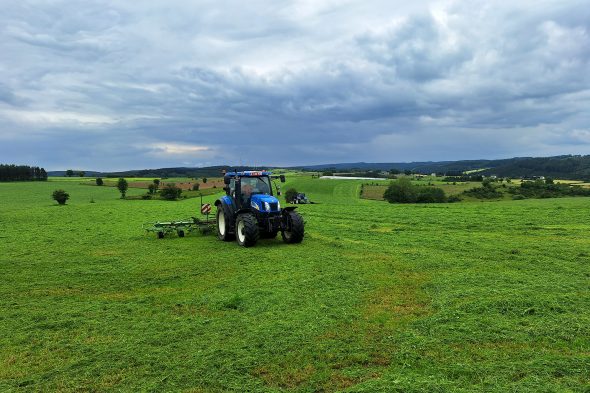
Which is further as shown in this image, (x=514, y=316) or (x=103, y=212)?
(x=103, y=212)

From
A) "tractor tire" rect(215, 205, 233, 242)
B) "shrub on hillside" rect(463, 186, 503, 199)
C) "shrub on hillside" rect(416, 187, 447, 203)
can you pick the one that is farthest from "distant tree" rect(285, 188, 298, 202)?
"tractor tire" rect(215, 205, 233, 242)

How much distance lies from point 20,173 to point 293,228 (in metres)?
80.5

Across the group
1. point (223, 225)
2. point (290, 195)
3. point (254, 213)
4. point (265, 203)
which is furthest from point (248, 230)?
point (290, 195)

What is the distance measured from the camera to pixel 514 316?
5.96 metres

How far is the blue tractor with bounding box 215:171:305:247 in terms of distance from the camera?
12594 mm

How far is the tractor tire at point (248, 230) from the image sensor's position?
12234mm

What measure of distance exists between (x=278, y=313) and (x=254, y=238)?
607 cm

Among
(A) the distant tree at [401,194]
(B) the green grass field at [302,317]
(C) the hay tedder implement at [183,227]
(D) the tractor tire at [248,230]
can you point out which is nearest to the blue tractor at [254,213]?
(D) the tractor tire at [248,230]

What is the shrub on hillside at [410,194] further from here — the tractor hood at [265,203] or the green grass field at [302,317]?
the tractor hood at [265,203]

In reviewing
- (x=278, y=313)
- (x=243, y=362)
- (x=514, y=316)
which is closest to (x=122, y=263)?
(x=278, y=313)

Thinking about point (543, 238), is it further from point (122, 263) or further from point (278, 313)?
point (122, 263)

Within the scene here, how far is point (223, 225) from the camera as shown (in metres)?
14.3

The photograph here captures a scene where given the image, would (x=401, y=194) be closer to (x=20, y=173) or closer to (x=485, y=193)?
(x=485, y=193)

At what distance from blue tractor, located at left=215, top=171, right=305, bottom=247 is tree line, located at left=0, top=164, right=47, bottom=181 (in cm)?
7737
